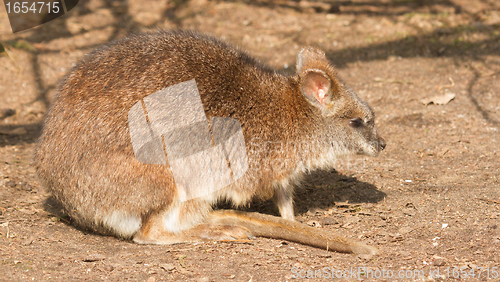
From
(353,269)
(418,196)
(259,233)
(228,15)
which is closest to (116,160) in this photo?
(259,233)

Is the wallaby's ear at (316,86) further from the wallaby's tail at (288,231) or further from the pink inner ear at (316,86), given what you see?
the wallaby's tail at (288,231)

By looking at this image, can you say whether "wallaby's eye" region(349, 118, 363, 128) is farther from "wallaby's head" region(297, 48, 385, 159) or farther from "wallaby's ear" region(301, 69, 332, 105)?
"wallaby's ear" region(301, 69, 332, 105)

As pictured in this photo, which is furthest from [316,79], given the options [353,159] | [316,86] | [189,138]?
[353,159]

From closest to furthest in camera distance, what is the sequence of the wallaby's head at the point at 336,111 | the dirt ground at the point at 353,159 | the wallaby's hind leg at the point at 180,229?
the dirt ground at the point at 353,159 → the wallaby's hind leg at the point at 180,229 → the wallaby's head at the point at 336,111

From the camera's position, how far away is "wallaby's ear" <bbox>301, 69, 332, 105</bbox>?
4043 millimetres

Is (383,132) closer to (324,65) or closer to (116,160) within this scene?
(324,65)

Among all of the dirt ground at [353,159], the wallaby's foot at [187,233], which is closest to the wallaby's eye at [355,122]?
the dirt ground at [353,159]

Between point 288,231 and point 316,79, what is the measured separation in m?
1.30

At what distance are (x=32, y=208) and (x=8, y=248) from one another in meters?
0.89

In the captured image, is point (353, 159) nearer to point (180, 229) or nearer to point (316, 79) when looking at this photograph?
point (316, 79)

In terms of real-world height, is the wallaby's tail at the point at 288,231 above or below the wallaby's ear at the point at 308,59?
below

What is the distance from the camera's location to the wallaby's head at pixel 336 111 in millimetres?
4160

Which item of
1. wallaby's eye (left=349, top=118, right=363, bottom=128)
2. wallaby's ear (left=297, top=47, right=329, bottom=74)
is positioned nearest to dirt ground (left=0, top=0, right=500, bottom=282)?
wallaby's eye (left=349, top=118, right=363, bottom=128)

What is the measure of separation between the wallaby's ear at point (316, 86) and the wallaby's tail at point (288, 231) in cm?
109
